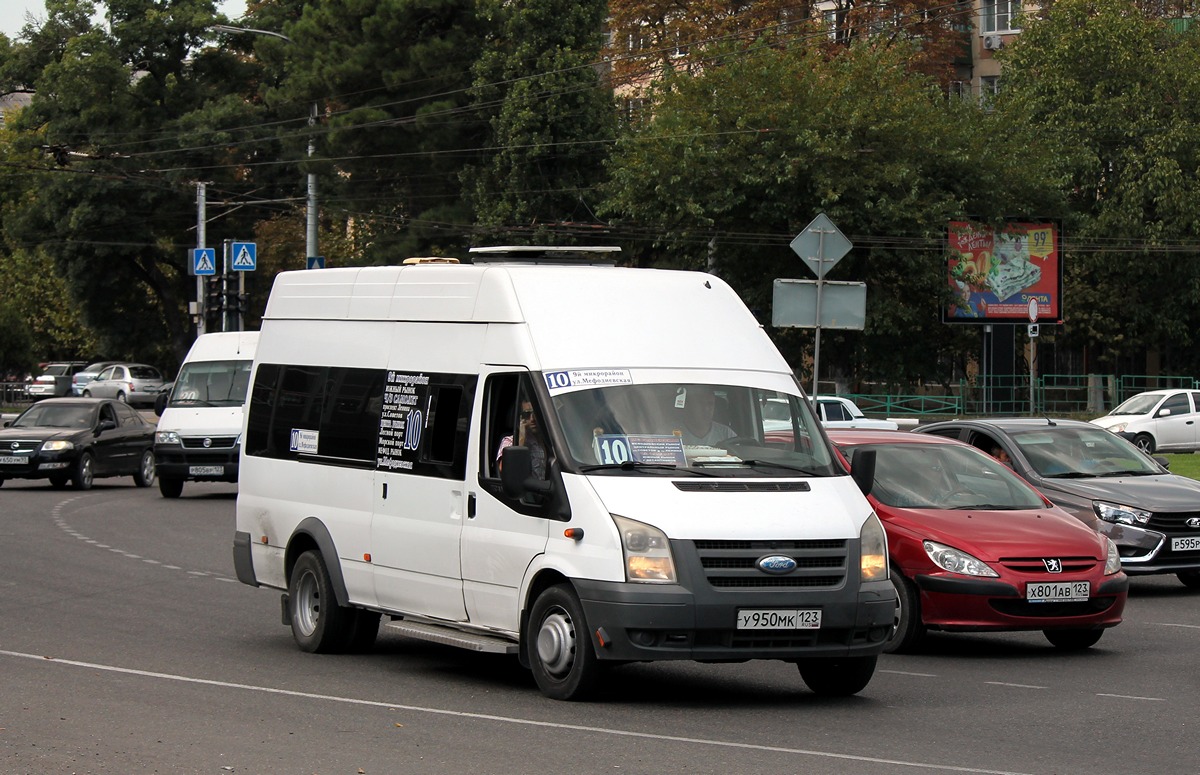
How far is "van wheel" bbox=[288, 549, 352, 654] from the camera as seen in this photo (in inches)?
447

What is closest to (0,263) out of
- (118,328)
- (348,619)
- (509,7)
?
(118,328)

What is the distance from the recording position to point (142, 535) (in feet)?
68.6

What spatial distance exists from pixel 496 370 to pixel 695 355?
1142 mm

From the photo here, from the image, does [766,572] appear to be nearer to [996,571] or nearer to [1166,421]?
[996,571]

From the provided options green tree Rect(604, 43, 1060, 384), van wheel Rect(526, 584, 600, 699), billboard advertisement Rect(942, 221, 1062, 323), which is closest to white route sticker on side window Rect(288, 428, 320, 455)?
van wheel Rect(526, 584, 600, 699)

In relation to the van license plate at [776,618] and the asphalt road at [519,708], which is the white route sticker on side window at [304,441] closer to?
the asphalt road at [519,708]

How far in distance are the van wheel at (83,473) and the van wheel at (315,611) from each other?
60.3 ft

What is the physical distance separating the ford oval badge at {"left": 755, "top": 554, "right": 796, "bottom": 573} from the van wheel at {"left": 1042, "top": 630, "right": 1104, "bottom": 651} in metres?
3.82

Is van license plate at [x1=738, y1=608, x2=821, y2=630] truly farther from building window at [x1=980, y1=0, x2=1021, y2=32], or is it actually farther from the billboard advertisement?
Answer: building window at [x1=980, y1=0, x2=1021, y2=32]

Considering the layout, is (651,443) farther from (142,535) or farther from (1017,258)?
(1017,258)

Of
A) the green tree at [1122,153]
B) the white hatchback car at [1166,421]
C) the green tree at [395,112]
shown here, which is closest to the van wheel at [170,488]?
the white hatchback car at [1166,421]

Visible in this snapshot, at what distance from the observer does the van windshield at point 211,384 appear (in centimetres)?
2797

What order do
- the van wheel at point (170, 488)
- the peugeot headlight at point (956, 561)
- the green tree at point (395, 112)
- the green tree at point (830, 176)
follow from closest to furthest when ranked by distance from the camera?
the peugeot headlight at point (956, 561), the van wheel at point (170, 488), the green tree at point (830, 176), the green tree at point (395, 112)

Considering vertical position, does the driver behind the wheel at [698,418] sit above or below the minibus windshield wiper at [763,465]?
above
